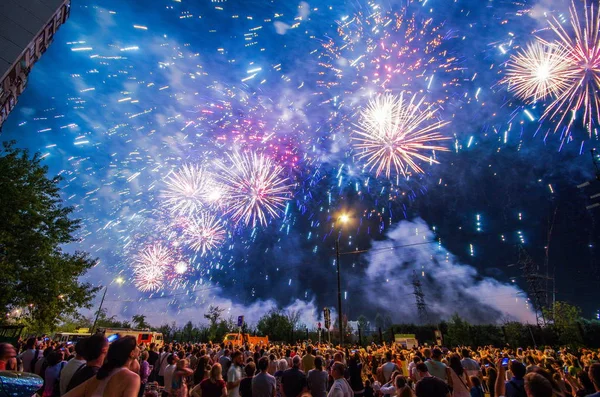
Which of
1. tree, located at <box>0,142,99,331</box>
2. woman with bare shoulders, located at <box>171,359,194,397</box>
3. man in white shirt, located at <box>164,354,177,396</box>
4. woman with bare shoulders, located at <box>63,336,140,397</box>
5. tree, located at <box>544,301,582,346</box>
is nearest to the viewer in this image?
woman with bare shoulders, located at <box>63,336,140,397</box>

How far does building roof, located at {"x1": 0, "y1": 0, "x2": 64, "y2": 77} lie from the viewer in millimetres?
19609

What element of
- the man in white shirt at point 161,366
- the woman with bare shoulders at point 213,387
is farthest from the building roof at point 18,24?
the woman with bare shoulders at point 213,387

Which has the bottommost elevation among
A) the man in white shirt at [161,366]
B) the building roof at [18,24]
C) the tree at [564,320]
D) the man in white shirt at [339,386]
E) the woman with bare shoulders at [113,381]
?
the man in white shirt at [161,366]

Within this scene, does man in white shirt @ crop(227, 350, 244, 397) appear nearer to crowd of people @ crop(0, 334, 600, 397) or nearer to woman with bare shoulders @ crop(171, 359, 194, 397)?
crowd of people @ crop(0, 334, 600, 397)

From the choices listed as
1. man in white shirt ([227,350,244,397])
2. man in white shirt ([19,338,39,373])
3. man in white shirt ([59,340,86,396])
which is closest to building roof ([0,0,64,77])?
man in white shirt ([19,338,39,373])

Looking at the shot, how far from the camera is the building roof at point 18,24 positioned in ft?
64.3

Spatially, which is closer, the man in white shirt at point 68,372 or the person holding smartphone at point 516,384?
the man in white shirt at point 68,372

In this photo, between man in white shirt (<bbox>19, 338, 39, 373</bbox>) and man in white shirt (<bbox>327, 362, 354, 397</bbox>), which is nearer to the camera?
man in white shirt (<bbox>327, 362, 354, 397</bbox>)

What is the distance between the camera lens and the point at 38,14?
22.1 metres

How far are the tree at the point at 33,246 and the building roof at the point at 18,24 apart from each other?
665cm

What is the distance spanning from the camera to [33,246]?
18188mm

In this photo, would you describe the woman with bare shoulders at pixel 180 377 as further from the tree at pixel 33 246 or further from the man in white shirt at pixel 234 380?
the tree at pixel 33 246

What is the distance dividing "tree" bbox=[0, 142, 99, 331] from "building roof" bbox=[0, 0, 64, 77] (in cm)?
665

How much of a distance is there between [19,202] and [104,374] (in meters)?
21.4
